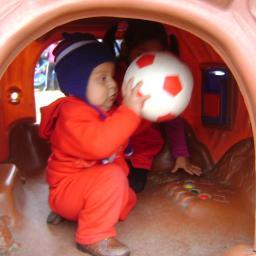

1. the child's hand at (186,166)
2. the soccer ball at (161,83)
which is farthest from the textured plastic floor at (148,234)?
the soccer ball at (161,83)

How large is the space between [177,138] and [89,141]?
1.88 ft

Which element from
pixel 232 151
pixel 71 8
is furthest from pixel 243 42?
pixel 232 151

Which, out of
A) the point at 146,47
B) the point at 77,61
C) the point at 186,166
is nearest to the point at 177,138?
the point at 186,166

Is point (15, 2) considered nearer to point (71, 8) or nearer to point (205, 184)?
point (71, 8)

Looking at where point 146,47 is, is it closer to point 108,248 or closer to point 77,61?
point 77,61

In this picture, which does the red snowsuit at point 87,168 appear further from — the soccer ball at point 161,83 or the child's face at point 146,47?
the child's face at point 146,47

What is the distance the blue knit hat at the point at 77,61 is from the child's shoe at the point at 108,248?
38 cm

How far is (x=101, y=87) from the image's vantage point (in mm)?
1299

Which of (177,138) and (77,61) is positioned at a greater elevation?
(77,61)

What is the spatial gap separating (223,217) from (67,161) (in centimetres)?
48

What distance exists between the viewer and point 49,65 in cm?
546

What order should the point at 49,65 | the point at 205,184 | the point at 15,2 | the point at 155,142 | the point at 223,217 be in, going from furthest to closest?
the point at 49,65, the point at 155,142, the point at 205,184, the point at 223,217, the point at 15,2

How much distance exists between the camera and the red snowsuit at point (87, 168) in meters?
1.18

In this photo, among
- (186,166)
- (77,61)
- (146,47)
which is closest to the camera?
(77,61)
